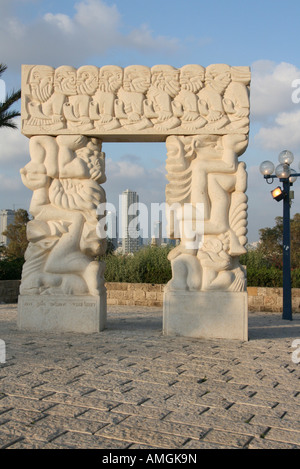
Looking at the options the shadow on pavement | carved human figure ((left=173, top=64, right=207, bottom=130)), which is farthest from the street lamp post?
carved human figure ((left=173, top=64, right=207, bottom=130))

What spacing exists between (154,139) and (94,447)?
4307 mm

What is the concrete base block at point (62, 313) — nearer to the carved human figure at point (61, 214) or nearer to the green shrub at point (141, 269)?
the carved human figure at point (61, 214)

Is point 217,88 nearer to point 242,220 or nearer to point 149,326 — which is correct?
point 242,220

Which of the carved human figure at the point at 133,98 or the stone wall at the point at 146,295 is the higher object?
the carved human figure at the point at 133,98

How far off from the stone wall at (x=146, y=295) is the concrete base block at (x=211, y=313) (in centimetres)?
434

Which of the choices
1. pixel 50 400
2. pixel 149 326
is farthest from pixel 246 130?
pixel 50 400

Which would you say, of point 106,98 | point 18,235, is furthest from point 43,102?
point 18,235

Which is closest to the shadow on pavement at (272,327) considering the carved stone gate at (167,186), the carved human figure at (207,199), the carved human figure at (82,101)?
the carved stone gate at (167,186)

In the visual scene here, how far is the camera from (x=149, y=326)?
6348 millimetres

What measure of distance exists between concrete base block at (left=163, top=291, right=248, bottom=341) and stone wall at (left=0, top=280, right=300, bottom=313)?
4339 millimetres

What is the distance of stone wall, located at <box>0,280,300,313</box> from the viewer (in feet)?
31.1

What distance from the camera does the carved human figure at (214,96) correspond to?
5.59m

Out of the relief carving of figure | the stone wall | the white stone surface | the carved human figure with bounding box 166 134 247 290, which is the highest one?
the relief carving of figure

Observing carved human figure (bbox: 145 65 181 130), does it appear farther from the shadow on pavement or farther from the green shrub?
the green shrub
